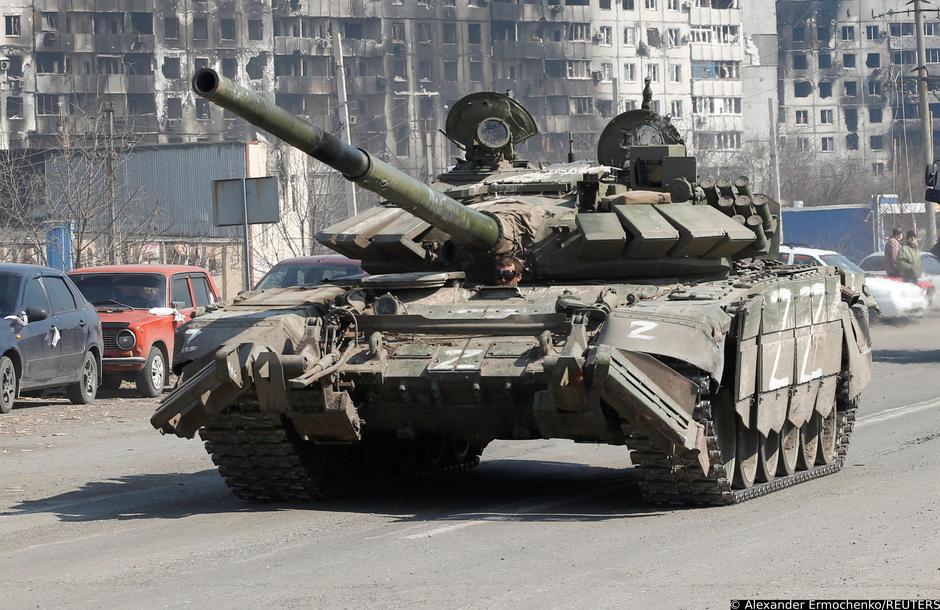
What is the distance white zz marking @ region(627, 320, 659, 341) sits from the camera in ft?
33.4

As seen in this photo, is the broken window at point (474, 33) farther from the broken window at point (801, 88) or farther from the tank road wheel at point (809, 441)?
the tank road wheel at point (809, 441)

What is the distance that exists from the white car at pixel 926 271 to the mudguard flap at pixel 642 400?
74.5ft

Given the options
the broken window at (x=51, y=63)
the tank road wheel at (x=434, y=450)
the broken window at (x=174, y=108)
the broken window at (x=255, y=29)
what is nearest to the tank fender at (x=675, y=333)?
the tank road wheel at (x=434, y=450)

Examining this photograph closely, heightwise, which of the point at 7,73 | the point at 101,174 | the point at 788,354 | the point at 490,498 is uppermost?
the point at 7,73

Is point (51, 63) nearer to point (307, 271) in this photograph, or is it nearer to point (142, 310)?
point (307, 271)

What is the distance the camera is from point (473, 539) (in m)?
9.56

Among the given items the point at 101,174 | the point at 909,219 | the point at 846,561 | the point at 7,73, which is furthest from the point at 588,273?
the point at 7,73

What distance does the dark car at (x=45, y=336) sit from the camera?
712 inches

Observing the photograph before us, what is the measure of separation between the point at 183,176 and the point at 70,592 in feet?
157

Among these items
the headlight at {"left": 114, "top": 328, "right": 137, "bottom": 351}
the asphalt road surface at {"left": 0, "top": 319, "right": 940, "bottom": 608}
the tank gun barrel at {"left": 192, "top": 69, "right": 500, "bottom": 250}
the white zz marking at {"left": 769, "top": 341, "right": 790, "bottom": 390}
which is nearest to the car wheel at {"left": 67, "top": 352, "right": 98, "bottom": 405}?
the headlight at {"left": 114, "top": 328, "right": 137, "bottom": 351}

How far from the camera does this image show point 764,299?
1124cm

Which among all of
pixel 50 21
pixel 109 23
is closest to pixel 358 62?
pixel 109 23

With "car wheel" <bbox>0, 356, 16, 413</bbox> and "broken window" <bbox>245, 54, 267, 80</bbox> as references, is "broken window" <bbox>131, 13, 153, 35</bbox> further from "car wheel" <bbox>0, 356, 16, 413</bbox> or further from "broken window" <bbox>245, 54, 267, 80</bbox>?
"car wheel" <bbox>0, 356, 16, 413</bbox>

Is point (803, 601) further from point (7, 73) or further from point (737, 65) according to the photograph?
point (737, 65)
